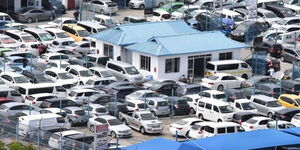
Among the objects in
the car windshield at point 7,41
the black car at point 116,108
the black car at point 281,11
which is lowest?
the black car at point 116,108

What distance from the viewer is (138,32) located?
185ft

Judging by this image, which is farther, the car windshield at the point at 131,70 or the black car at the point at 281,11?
the black car at the point at 281,11

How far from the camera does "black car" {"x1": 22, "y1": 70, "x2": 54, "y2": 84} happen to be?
161 ft

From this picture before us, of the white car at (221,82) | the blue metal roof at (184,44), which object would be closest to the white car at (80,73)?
the blue metal roof at (184,44)

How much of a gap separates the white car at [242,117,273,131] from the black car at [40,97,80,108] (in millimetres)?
7977

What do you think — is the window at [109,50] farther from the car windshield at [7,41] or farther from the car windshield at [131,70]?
the car windshield at [7,41]

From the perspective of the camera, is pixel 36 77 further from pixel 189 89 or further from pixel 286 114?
pixel 286 114

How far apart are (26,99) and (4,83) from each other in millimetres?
2464

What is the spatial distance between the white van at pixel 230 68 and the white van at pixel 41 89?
9578 mm

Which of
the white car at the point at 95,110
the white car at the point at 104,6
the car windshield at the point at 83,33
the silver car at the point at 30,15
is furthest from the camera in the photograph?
the white car at the point at 104,6

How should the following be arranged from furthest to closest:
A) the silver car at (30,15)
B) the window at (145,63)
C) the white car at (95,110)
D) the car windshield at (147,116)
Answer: the silver car at (30,15), the window at (145,63), the white car at (95,110), the car windshield at (147,116)

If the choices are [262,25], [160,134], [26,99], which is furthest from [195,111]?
[262,25]

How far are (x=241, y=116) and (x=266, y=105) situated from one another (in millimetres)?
2603

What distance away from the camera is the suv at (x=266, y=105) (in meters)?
45.9
